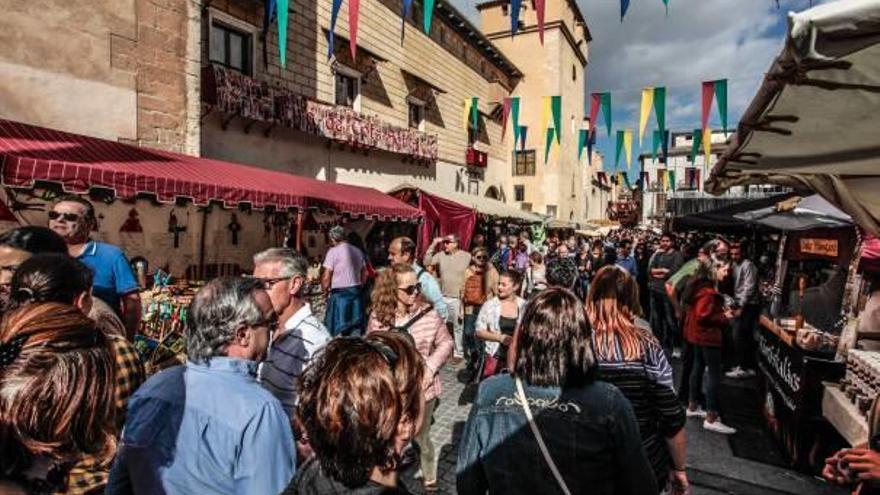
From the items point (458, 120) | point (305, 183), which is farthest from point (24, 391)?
point (458, 120)

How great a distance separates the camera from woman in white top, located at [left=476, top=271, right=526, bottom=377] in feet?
13.6

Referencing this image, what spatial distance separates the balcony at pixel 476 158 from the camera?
2081 cm

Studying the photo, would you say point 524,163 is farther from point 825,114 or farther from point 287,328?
point 287,328

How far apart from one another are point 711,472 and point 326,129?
10.8 m

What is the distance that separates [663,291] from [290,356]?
6921 millimetres

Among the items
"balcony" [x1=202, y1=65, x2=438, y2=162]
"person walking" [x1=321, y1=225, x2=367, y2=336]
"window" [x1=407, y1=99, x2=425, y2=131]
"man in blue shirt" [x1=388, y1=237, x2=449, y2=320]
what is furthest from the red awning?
"window" [x1=407, y1=99, x2=425, y2=131]

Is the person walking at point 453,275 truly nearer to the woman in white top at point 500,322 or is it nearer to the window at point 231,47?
the woman in white top at point 500,322

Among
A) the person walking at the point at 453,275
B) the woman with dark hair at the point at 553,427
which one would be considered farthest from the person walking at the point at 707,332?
the woman with dark hair at the point at 553,427

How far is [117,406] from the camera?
1.84 m

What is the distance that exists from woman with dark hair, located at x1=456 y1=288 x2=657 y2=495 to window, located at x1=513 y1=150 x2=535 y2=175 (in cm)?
2890

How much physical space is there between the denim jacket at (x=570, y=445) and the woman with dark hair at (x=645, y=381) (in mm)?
574

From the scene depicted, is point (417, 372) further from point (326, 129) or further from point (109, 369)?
point (326, 129)

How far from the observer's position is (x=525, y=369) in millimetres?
1752

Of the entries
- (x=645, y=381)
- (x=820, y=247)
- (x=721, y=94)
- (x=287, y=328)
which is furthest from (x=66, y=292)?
(x=721, y=94)
